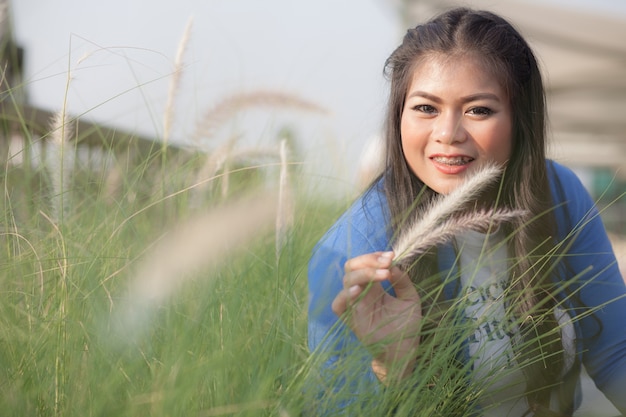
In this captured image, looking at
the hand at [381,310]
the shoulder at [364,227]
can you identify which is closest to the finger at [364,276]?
the hand at [381,310]

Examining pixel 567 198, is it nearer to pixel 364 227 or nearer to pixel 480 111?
pixel 480 111

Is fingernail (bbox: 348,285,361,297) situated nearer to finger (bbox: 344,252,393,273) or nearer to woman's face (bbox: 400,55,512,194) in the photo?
finger (bbox: 344,252,393,273)

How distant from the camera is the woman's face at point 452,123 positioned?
1279 millimetres

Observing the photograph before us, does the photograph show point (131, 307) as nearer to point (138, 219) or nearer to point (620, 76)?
point (138, 219)

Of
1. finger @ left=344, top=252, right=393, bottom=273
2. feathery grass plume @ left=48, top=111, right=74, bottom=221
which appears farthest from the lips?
feathery grass plume @ left=48, top=111, right=74, bottom=221

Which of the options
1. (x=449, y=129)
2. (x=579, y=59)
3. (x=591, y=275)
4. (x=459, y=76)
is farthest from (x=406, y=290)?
(x=579, y=59)

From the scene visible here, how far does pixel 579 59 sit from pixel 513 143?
5.26m

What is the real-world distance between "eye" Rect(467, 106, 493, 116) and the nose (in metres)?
0.02

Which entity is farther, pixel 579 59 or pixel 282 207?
pixel 579 59

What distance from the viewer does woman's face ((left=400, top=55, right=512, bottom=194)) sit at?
1279mm

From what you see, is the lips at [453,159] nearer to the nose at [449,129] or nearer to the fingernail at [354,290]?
the nose at [449,129]

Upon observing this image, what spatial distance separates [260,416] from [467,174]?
601 millimetres

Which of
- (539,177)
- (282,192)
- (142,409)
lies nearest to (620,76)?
(539,177)

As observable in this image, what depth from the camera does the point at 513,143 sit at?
141cm
